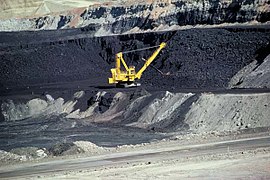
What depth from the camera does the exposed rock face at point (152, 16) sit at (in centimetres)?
5884

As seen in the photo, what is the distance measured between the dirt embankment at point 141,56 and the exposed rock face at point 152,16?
6801 millimetres

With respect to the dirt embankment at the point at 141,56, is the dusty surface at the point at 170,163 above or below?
above

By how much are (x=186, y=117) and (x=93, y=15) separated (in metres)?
64.5

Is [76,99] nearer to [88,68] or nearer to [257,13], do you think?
[88,68]

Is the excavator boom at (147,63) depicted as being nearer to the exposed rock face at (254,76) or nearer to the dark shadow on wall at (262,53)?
the exposed rock face at (254,76)

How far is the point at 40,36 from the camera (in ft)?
258

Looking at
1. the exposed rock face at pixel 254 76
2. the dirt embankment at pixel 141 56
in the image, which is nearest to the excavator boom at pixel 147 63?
the dirt embankment at pixel 141 56

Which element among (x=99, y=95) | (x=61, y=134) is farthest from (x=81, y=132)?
(x=99, y=95)

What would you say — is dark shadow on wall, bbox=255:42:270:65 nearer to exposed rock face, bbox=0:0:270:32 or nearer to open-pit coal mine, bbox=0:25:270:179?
open-pit coal mine, bbox=0:25:270:179

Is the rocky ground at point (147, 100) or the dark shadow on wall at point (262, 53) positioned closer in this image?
the rocky ground at point (147, 100)

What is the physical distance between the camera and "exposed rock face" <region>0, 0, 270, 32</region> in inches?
2317

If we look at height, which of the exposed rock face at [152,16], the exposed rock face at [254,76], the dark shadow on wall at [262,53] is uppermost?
the dark shadow on wall at [262,53]

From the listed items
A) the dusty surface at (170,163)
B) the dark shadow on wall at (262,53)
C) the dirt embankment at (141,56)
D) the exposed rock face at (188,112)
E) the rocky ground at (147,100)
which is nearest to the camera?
the dusty surface at (170,163)

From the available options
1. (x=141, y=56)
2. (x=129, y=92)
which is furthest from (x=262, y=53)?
(x=141, y=56)
